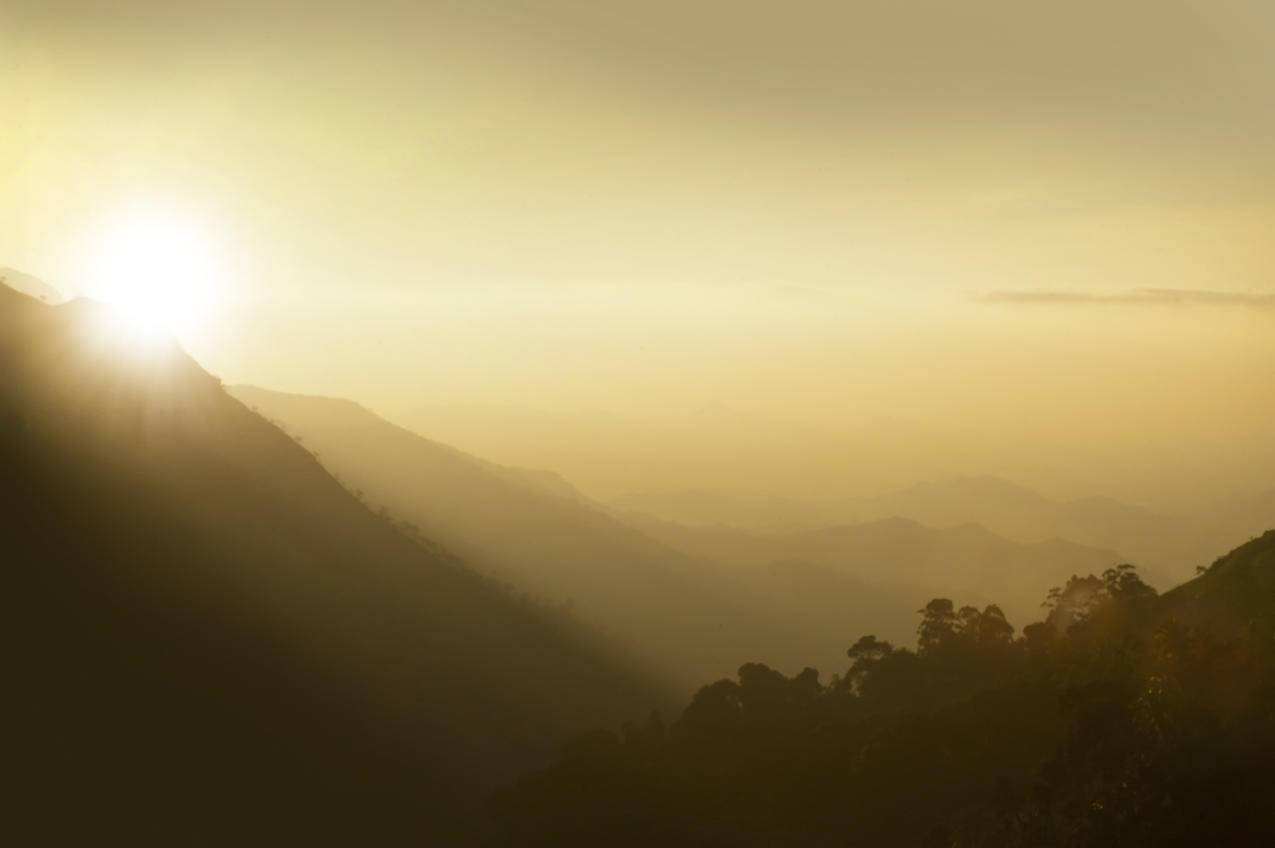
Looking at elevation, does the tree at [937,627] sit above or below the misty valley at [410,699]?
above

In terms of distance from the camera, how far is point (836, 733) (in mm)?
78250

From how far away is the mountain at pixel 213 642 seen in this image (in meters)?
64.7

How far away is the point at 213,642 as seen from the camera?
83062 mm

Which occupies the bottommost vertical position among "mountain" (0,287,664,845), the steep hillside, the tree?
"mountain" (0,287,664,845)

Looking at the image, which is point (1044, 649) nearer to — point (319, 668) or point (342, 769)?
point (342, 769)

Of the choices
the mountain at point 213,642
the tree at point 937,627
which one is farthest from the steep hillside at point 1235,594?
the mountain at point 213,642

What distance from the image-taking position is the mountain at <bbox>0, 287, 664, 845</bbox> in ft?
212

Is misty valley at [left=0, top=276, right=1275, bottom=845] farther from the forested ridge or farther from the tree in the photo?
the tree

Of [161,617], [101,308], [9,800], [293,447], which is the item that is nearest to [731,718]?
[161,617]

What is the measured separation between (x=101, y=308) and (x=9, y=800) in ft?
260

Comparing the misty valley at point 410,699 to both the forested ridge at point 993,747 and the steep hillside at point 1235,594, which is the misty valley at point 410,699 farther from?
the steep hillside at point 1235,594

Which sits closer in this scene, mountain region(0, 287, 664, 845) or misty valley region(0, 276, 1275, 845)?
misty valley region(0, 276, 1275, 845)

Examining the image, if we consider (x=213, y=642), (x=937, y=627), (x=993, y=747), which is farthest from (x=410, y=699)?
(x=993, y=747)

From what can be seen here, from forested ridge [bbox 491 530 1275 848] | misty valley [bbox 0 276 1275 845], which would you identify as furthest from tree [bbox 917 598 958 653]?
misty valley [bbox 0 276 1275 845]
